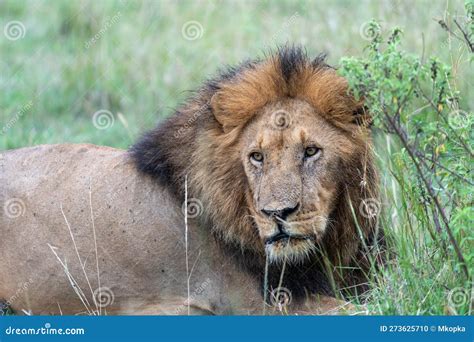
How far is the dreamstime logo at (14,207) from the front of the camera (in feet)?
21.3

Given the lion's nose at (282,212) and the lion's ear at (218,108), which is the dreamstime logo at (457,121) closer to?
the lion's nose at (282,212)

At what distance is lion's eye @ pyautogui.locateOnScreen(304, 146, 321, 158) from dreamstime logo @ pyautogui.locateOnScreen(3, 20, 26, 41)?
7.13 metres

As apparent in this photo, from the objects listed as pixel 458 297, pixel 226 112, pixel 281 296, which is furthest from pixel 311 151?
pixel 458 297

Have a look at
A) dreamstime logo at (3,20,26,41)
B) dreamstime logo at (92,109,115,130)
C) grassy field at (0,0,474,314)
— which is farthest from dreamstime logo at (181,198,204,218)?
dreamstime logo at (3,20,26,41)

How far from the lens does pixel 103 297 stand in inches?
247

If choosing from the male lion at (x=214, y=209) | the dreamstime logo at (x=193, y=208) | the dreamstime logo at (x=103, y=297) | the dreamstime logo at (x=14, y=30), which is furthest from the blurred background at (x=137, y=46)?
the dreamstime logo at (x=193, y=208)

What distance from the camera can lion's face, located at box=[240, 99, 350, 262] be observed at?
17.9 ft

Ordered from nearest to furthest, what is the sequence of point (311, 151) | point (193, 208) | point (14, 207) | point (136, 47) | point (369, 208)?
point (311, 151) → point (369, 208) → point (193, 208) → point (14, 207) → point (136, 47)

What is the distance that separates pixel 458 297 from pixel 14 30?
8.05m

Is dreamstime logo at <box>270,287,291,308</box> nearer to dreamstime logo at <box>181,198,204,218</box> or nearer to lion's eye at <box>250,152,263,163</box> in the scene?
dreamstime logo at <box>181,198,204,218</box>

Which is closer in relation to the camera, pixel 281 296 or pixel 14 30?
pixel 281 296

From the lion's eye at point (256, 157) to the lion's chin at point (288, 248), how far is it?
450mm

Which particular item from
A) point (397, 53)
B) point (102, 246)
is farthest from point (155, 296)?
point (397, 53)

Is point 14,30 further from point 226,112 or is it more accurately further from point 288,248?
point 288,248
